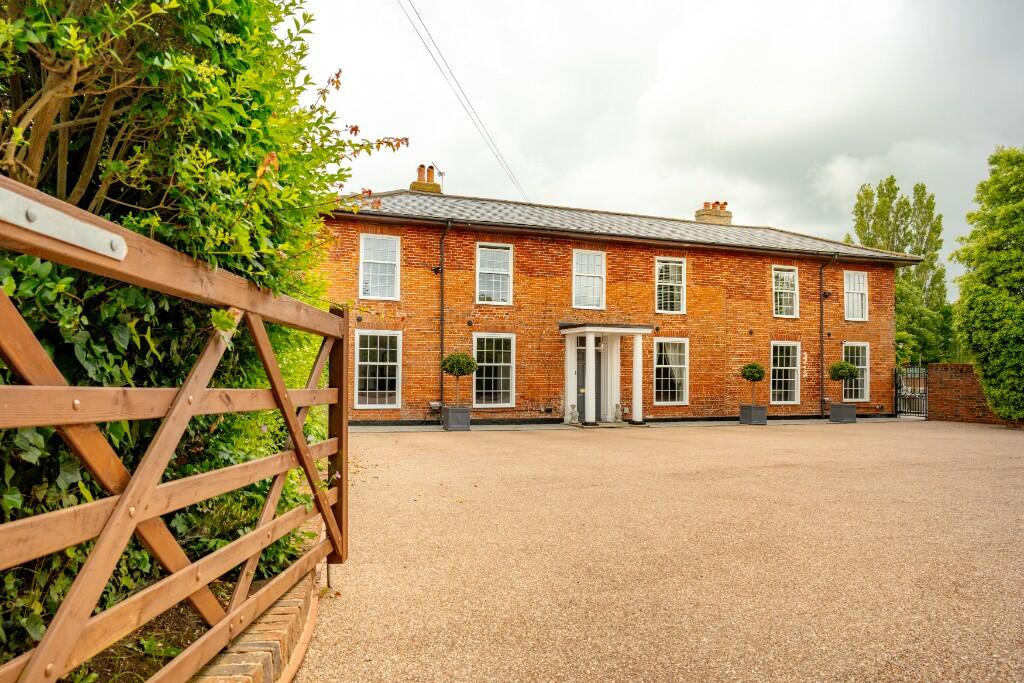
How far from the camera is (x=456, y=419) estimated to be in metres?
17.0

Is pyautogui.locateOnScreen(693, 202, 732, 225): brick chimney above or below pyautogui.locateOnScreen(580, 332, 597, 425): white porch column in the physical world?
above

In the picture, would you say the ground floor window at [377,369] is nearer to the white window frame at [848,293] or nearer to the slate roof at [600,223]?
the slate roof at [600,223]

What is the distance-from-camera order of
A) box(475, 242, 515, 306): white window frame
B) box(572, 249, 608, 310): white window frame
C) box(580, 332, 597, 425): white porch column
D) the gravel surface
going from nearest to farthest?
the gravel surface → box(475, 242, 515, 306): white window frame → box(580, 332, 597, 425): white porch column → box(572, 249, 608, 310): white window frame

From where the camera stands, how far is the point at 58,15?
184 cm

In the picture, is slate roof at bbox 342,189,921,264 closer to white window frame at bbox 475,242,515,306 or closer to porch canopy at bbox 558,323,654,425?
A: white window frame at bbox 475,242,515,306

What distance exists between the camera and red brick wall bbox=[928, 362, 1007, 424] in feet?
71.8

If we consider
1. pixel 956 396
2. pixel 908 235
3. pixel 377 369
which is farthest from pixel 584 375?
pixel 908 235

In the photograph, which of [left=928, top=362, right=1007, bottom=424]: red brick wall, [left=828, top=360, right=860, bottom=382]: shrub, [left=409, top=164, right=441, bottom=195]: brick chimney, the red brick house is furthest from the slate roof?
[left=928, top=362, right=1007, bottom=424]: red brick wall

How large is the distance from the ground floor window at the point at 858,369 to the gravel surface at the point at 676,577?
14.2m

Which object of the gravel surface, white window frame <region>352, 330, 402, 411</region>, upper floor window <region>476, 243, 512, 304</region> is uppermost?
upper floor window <region>476, 243, 512, 304</region>

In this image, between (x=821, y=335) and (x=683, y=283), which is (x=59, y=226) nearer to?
(x=683, y=283)

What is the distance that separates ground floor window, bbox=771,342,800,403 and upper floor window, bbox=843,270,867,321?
114 inches

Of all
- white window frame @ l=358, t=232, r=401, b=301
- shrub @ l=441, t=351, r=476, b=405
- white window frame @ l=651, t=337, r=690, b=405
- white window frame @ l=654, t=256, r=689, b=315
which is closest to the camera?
shrub @ l=441, t=351, r=476, b=405

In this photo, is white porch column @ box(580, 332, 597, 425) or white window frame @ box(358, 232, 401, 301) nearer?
white window frame @ box(358, 232, 401, 301)
